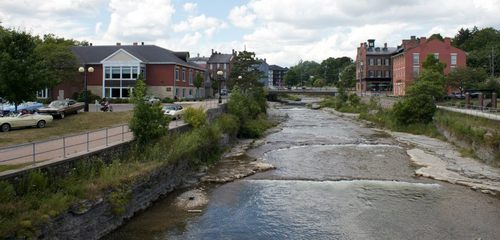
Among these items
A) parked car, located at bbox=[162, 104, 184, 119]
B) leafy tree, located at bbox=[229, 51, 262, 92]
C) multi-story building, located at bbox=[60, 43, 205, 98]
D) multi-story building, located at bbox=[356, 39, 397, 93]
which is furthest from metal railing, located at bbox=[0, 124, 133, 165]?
multi-story building, located at bbox=[356, 39, 397, 93]

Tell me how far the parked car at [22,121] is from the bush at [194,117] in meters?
9.38

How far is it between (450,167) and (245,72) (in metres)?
52.9

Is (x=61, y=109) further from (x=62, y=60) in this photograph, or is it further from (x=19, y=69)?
(x=62, y=60)

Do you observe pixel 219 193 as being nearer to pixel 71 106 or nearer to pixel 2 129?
pixel 2 129

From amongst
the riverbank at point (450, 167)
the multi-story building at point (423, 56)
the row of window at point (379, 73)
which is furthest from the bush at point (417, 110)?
the row of window at point (379, 73)

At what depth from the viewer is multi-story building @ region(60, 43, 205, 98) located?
6612cm

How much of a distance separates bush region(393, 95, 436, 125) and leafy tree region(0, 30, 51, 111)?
38548 millimetres

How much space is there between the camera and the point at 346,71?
518ft

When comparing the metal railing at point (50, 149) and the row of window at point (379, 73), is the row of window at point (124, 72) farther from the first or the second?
the row of window at point (379, 73)

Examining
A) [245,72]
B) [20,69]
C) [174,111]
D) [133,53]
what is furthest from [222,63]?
[20,69]

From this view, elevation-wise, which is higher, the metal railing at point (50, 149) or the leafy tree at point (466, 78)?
the leafy tree at point (466, 78)

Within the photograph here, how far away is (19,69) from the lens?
31.5m

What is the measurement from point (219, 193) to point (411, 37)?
319 ft

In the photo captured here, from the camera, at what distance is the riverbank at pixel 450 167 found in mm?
27234
